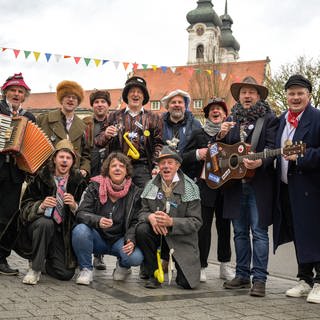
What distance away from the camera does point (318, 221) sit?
15.4ft

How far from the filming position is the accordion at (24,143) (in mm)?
5145

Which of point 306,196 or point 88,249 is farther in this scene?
point 88,249

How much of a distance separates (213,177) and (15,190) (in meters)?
2.35

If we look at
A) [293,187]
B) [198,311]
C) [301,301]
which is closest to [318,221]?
[293,187]

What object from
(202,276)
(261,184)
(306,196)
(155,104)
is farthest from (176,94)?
(155,104)

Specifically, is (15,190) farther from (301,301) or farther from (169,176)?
(301,301)

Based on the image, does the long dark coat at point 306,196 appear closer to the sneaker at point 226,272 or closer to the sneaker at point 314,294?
the sneaker at point 314,294

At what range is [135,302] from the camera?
13.9ft

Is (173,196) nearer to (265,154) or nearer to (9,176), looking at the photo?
(265,154)

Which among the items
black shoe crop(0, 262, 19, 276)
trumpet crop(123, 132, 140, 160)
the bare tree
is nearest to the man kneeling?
trumpet crop(123, 132, 140, 160)

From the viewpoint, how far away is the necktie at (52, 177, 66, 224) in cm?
525

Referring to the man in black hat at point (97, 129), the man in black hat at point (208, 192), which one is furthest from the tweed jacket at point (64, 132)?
the man in black hat at point (208, 192)

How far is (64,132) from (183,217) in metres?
1.98

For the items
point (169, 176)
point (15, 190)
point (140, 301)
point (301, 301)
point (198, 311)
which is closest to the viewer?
point (198, 311)
